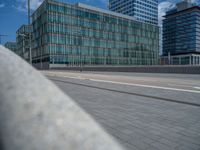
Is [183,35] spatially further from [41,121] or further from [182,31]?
[41,121]

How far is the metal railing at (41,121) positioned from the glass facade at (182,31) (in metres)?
112

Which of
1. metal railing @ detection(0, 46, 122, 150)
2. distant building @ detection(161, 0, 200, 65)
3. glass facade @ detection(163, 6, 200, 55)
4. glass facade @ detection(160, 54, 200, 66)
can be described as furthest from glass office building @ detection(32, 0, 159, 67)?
metal railing @ detection(0, 46, 122, 150)

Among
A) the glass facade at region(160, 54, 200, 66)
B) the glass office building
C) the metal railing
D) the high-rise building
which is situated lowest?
the metal railing

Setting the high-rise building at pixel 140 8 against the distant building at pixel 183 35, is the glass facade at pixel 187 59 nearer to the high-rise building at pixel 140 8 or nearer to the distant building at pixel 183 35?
the distant building at pixel 183 35

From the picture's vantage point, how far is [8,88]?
2.35ft

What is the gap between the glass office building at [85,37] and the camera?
69062 mm

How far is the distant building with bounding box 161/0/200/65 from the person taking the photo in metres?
98.2

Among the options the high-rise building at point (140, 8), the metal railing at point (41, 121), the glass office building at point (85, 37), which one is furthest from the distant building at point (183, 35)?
the metal railing at point (41, 121)

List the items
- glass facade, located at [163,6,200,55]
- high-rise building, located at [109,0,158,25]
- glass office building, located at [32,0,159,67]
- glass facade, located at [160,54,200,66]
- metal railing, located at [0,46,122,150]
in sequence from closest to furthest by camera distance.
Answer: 1. metal railing, located at [0,46,122,150]
2. glass office building, located at [32,0,159,67]
3. glass facade, located at [160,54,200,66]
4. glass facade, located at [163,6,200,55]
5. high-rise building, located at [109,0,158,25]

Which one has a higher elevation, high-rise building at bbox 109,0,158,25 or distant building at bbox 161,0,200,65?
Result: high-rise building at bbox 109,0,158,25

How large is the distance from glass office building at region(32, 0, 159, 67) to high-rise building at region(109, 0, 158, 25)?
1908 cm

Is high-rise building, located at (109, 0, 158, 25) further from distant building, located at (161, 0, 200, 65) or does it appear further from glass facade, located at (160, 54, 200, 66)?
glass facade, located at (160, 54, 200, 66)

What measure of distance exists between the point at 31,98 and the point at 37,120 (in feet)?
0.33

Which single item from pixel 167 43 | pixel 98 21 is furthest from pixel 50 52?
pixel 167 43
